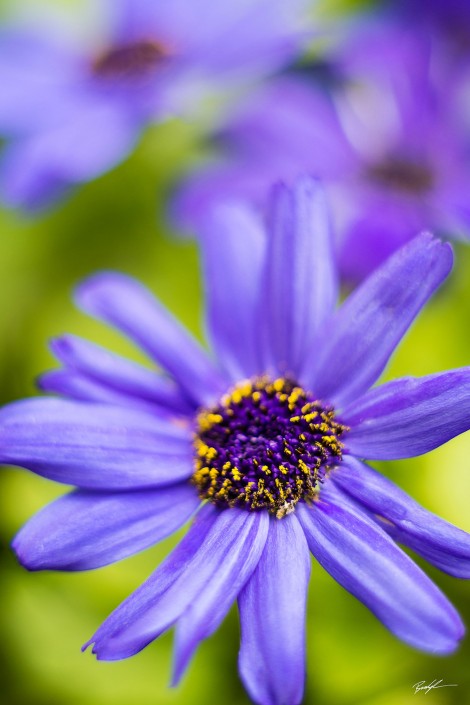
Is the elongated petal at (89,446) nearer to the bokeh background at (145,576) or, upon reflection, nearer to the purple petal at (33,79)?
the bokeh background at (145,576)

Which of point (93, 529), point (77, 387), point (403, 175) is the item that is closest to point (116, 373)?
point (77, 387)

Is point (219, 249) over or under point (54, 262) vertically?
under

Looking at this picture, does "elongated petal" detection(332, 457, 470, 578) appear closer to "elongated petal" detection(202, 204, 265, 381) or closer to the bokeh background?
"elongated petal" detection(202, 204, 265, 381)

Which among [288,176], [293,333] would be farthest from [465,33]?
[293,333]

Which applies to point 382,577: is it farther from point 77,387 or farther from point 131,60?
point 131,60

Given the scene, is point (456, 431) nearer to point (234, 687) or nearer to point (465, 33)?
point (234, 687)

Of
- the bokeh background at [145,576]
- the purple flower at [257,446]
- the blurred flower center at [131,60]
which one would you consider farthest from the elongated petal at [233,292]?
the blurred flower center at [131,60]

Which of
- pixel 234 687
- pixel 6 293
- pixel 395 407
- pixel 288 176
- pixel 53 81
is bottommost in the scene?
pixel 234 687
